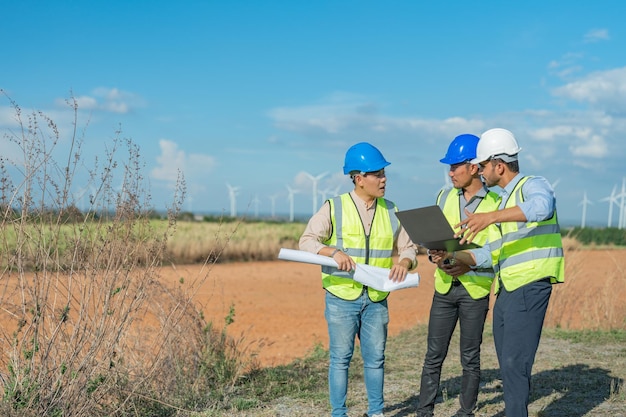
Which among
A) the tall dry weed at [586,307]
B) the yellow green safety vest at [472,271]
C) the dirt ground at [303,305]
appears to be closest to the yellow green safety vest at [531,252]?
the yellow green safety vest at [472,271]

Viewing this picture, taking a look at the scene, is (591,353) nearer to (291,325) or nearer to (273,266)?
(291,325)

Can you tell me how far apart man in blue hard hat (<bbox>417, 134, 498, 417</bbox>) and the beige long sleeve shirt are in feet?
0.89

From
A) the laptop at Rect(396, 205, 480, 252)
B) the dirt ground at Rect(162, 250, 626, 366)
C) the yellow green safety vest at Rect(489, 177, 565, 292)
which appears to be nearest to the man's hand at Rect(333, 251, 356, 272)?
the laptop at Rect(396, 205, 480, 252)

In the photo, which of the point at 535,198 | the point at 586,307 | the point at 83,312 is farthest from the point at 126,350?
the point at 586,307

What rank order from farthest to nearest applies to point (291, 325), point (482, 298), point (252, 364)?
point (291, 325), point (252, 364), point (482, 298)

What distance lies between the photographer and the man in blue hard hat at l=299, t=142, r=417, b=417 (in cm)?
512

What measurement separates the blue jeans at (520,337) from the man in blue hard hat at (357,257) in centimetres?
89

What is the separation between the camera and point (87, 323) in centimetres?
532

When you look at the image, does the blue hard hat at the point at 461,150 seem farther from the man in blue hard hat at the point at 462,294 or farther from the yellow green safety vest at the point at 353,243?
the yellow green safety vest at the point at 353,243

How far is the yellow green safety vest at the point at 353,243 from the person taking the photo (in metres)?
5.13

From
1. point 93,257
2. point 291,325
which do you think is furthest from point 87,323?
point 291,325

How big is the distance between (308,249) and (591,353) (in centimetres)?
534

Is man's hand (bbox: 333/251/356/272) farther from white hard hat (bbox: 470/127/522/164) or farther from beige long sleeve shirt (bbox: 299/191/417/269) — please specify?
white hard hat (bbox: 470/127/522/164)

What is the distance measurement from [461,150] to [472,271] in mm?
883
